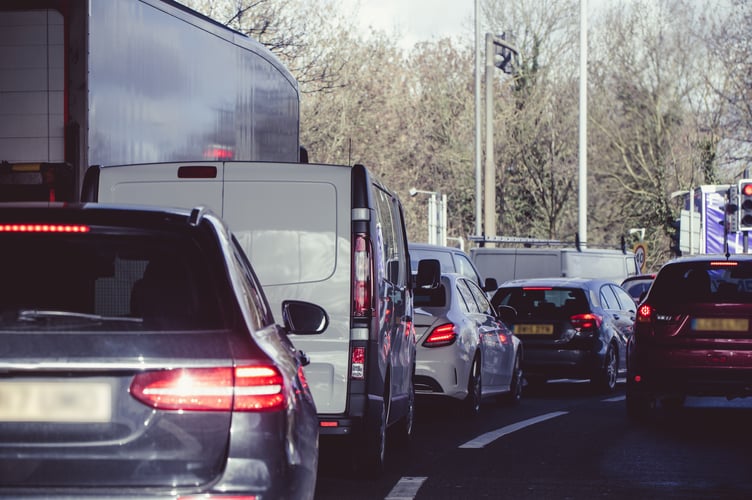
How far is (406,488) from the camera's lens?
887cm

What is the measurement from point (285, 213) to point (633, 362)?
592cm

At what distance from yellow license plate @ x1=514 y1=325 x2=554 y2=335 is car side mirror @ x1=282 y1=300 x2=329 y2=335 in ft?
41.9

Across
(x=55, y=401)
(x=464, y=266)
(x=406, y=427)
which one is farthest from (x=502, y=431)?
(x=464, y=266)

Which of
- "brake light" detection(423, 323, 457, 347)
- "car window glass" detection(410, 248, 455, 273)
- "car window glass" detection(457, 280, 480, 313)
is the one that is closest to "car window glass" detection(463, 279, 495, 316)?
"car window glass" detection(457, 280, 480, 313)

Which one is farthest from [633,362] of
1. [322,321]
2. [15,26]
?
[322,321]

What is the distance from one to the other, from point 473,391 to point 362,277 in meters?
5.78

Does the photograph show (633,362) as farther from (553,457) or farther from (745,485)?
(745,485)

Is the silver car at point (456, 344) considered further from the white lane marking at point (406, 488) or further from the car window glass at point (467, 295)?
the white lane marking at point (406, 488)

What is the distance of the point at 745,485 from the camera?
29.7 feet

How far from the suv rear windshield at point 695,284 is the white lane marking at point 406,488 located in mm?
4690

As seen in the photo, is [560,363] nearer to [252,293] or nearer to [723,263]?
[723,263]

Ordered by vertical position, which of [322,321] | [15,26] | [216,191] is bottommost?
[322,321]

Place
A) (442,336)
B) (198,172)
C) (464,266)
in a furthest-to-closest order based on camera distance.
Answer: (464,266), (442,336), (198,172)

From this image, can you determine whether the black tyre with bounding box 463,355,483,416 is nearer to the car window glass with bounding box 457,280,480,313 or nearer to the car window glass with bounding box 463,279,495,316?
the car window glass with bounding box 457,280,480,313
